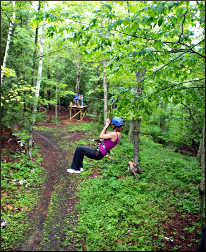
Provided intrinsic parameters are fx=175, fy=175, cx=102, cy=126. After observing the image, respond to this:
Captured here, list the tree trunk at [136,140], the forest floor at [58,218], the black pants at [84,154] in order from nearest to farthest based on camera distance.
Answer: the forest floor at [58,218], the black pants at [84,154], the tree trunk at [136,140]

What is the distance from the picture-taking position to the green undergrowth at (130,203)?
4457mm

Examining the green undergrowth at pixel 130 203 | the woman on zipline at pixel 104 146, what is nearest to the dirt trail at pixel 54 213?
the green undergrowth at pixel 130 203

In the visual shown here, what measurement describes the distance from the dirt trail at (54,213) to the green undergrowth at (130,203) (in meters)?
0.39

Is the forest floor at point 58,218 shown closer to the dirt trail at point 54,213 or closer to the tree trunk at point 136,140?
the dirt trail at point 54,213

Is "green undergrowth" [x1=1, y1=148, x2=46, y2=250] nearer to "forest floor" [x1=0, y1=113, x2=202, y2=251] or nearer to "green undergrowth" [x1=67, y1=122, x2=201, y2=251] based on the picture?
"forest floor" [x1=0, y1=113, x2=202, y2=251]

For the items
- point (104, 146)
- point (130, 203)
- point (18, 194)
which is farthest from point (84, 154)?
point (18, 194)

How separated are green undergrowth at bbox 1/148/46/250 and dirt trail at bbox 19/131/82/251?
0.90 feet

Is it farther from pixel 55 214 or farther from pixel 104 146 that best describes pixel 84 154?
pixel 55 214

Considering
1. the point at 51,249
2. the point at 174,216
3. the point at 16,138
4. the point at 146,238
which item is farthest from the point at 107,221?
the point at 16,138

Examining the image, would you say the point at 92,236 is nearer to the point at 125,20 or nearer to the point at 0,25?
the point at 125,20

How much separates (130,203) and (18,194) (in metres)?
4.12

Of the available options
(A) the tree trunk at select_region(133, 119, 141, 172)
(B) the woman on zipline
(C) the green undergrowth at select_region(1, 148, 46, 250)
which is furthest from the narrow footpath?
(A) the tree trunk at select_region(133, 119, 141, 172)

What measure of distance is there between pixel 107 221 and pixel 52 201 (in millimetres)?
2349

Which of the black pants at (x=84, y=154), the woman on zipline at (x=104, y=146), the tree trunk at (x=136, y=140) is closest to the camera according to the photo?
the woman on zipline at (x=104, y=146)
